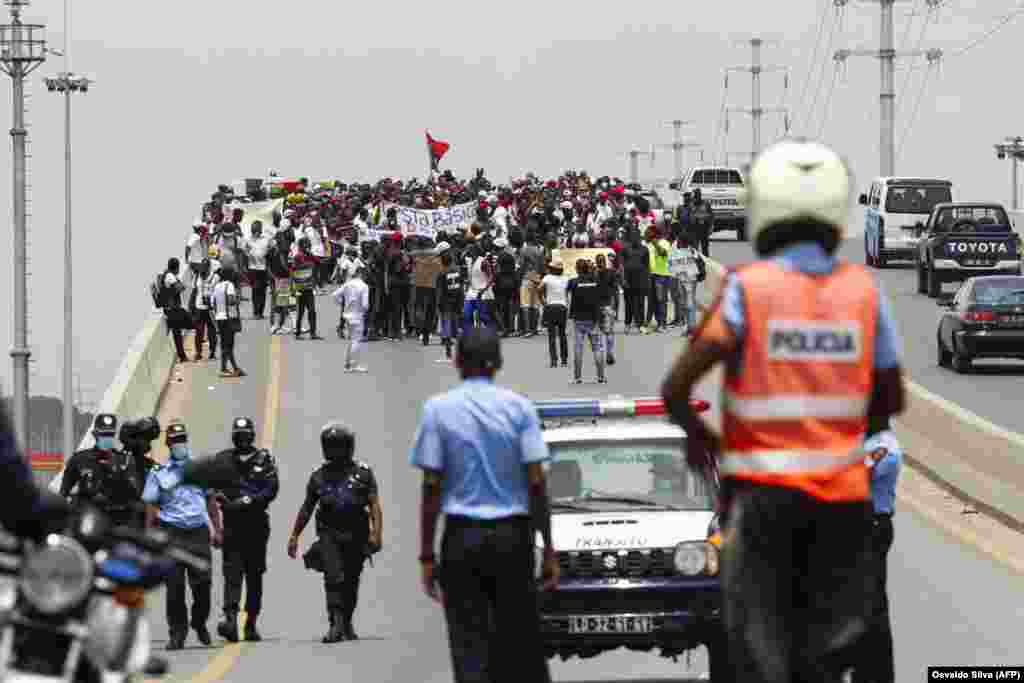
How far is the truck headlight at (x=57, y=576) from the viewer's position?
20.8 ft

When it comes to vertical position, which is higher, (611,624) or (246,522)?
(246,522)

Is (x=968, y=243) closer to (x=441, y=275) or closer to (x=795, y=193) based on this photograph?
(x=441, y=275)

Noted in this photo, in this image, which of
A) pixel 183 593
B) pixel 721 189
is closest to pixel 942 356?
pixel 183 593

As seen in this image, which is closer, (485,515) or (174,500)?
(485,515)

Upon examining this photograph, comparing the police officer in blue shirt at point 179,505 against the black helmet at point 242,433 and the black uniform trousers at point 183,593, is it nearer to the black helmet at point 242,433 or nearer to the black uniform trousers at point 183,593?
the black uniform trousers at point 183,593

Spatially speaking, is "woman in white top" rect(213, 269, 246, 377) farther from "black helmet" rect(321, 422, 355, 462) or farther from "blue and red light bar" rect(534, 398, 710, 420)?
"blue and red light bar" rect(534, 398, 710, 420)

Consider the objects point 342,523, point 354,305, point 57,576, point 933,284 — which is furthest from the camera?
point 933,284

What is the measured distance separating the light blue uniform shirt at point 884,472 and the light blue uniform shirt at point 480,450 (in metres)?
4.28

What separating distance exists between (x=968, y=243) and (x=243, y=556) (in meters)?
34.5

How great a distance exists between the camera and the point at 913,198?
61.0m

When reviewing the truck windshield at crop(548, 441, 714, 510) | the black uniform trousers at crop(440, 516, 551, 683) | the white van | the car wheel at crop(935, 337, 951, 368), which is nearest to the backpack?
the car wheel at crop(935, 337, 951, 368)

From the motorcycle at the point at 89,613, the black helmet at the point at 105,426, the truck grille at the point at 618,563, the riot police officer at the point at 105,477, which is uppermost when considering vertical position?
the motorcycle at the point at 89,613

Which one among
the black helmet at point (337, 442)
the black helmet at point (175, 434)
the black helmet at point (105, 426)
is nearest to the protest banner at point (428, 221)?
the black helmet at point (337, 442)

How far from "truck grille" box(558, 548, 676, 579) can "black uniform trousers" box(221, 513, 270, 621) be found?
16.9ft
